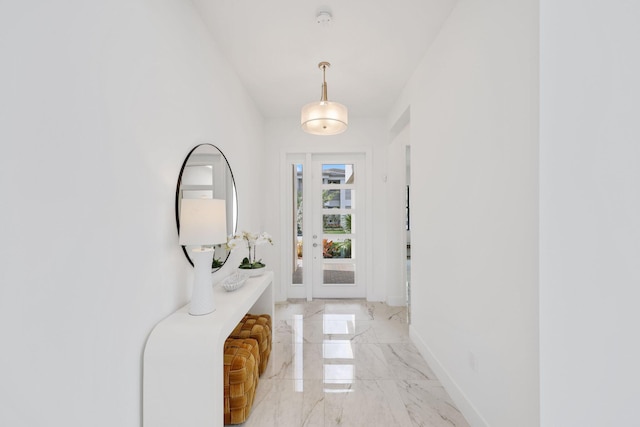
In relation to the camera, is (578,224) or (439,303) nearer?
(578,224)

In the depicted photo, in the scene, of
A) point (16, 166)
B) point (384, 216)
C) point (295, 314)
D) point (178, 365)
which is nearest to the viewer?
point (16, 166)

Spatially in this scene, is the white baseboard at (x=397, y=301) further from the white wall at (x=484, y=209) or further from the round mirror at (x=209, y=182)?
the round mirror at (x=209, y=182)

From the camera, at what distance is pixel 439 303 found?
7.09 feet

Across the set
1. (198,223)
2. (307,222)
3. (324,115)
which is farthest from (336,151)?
(198,223)

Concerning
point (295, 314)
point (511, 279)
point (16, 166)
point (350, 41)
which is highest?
point (350, 41)

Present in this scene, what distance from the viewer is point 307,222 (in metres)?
4.12

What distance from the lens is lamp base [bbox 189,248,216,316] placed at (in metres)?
1.56

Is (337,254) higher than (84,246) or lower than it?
lower

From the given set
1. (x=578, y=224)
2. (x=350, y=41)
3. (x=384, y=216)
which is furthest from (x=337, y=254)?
(x=578, y=224)

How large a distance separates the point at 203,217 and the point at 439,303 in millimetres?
1767

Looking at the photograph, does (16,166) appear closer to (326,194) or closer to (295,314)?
(295,314)

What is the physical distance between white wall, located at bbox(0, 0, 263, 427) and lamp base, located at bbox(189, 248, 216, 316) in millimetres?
147

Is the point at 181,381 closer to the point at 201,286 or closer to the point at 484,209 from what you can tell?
the point at 201,286

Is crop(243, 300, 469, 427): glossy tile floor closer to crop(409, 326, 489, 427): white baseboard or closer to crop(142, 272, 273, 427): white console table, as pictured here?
crop(409, 326, 489, 427): white baseboard
